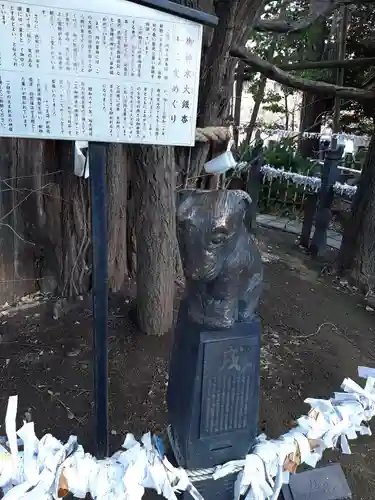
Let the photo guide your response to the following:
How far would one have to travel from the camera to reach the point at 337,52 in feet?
27.4

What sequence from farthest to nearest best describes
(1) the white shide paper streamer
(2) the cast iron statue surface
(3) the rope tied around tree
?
(3) the rope tied around tree
(1) the white shide paper streamer
(2) the cast iron statue surface

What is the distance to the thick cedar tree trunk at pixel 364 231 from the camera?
13.7ft

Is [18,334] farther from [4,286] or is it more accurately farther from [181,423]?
[181,423]

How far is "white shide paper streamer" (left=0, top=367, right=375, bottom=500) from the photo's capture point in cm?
133

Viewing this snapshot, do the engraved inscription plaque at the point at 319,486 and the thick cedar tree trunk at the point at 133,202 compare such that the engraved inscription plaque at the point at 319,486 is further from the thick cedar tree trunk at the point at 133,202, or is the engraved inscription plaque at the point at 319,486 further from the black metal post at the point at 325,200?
the black metal post at the point at 325,200

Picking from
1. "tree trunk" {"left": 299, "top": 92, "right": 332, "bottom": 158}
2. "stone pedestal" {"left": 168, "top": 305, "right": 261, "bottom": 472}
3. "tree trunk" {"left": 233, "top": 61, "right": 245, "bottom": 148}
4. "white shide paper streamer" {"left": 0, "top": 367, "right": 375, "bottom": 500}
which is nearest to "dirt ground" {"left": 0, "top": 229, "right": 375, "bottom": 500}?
"white shide paper streamer" {"left": 0, "top": 367, "right": 375, "bottom": 500}

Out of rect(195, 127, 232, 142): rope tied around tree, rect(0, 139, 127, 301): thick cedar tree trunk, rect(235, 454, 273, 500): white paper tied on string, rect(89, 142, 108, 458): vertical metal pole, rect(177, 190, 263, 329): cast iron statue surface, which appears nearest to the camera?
rect(177, 190, 263, 329): cast iron statue surface

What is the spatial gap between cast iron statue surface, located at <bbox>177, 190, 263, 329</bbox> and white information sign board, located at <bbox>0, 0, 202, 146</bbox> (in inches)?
17.7

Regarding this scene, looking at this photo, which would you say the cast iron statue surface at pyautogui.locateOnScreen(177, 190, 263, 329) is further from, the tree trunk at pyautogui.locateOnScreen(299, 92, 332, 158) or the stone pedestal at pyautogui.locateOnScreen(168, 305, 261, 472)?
the tree trunk at pyautogui.locateOnScreen(299, 92, 332, 158)

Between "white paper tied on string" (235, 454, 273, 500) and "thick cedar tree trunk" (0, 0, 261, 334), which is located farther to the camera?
"thick cedar tree trunk" (0, 0, 261, 334)

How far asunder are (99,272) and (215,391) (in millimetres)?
621

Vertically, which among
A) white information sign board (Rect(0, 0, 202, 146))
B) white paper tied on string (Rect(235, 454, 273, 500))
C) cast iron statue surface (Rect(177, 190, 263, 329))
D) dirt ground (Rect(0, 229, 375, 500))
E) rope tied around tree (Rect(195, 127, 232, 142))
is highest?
white information sign board (Rect(0, 0, 202, 146))

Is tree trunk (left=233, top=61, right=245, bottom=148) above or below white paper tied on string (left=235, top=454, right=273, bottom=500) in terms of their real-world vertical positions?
above

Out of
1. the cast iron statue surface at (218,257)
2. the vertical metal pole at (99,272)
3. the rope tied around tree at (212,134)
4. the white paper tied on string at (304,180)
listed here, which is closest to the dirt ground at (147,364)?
the vertical metal pole at (99,272)
